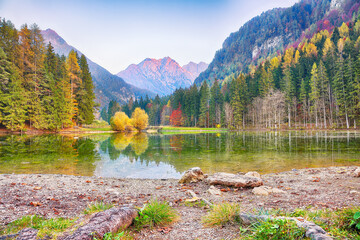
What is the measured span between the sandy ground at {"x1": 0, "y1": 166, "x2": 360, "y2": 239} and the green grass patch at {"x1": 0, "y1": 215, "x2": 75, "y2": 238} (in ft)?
1.00

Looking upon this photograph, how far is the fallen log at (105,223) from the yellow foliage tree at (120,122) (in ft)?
181

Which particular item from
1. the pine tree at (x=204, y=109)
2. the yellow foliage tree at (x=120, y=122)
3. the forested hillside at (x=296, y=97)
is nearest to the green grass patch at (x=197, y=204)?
the yellow foliage tree at (x=120, y=122)

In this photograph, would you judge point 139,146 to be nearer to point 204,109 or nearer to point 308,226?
point 308,226

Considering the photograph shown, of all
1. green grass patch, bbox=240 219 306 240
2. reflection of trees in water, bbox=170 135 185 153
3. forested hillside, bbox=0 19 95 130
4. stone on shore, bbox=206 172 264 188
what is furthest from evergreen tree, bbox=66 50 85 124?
green grass patch, bbox=240 219 306 240

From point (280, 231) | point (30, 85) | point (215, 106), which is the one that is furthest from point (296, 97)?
point (30, 85)

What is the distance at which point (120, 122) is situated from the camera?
56156mm

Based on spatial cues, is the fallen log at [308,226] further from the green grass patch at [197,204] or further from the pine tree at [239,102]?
the pine tree at [239,102]

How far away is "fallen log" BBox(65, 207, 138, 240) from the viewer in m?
2.51

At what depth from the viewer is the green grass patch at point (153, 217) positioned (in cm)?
345

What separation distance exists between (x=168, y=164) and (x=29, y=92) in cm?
4035

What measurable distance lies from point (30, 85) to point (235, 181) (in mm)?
47734

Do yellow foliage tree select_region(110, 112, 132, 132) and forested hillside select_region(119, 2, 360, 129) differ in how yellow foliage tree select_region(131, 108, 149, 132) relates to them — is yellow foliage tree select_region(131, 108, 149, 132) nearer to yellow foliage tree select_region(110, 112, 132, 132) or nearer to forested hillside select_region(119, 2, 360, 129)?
yellow foliage tree select_region(110, 112, 132, 132)

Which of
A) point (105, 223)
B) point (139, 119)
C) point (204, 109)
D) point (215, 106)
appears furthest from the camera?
point (215, 106)

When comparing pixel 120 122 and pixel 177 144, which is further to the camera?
pixel 120 122
